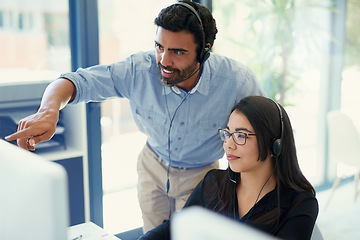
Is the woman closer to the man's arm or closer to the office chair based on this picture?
the man's arm

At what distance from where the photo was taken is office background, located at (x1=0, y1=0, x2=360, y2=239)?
8.36 feet

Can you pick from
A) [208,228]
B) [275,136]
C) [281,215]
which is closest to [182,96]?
[275,136]

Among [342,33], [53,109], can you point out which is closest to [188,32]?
[53,109]

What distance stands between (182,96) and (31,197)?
1.20m

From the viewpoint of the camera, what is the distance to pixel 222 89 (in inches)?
74.7

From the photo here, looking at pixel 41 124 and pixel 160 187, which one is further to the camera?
pixel 160 187

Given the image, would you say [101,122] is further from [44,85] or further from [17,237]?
[17,237]

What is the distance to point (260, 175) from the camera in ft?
5.47

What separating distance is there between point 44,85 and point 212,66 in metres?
0.83

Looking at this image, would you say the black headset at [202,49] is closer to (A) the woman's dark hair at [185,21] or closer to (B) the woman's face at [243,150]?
(A) the woman's dark hair at [185,21]

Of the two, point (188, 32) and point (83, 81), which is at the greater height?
point (188, 32)

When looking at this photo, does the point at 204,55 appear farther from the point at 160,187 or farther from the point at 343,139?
the point at 343,139

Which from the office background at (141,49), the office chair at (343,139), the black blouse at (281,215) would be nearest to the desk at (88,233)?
the black blouse at (281,215)

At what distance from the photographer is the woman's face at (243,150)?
1638 millimetres
